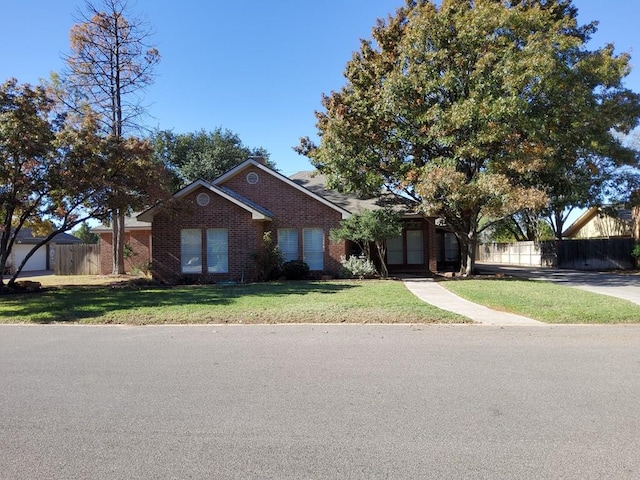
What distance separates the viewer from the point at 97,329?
914 centimetres

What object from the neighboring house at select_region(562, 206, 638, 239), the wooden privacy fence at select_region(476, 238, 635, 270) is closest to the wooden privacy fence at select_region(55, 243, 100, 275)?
the neighboring house at select_region(562, 206, 638, 239)

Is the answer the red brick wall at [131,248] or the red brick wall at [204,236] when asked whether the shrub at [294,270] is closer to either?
the red brick wall at [204,236]

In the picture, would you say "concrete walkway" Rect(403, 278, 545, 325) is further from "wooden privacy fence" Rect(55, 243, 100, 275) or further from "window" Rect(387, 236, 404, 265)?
"wooden privacy fence" Rect(55, 243, 100, 275)

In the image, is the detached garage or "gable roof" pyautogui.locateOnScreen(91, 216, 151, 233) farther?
the detached garage

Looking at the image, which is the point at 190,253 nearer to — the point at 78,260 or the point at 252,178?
the point at 252,178

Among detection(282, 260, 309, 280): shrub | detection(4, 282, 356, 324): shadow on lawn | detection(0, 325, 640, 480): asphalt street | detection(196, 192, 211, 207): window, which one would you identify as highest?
detection(196, 192, 211, 207): window

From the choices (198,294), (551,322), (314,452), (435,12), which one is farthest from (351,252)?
(314,452)

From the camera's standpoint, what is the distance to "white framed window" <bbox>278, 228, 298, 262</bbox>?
19828mm

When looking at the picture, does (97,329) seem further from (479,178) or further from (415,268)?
(415,268)

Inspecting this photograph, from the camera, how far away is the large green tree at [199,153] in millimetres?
33375

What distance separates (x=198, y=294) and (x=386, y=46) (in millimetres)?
12798

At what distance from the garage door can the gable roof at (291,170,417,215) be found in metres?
21.2

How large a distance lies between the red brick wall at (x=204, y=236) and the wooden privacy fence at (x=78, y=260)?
10.2m

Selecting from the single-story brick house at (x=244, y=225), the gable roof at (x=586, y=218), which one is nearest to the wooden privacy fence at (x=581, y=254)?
the gable roof at (x=586, y=218)
